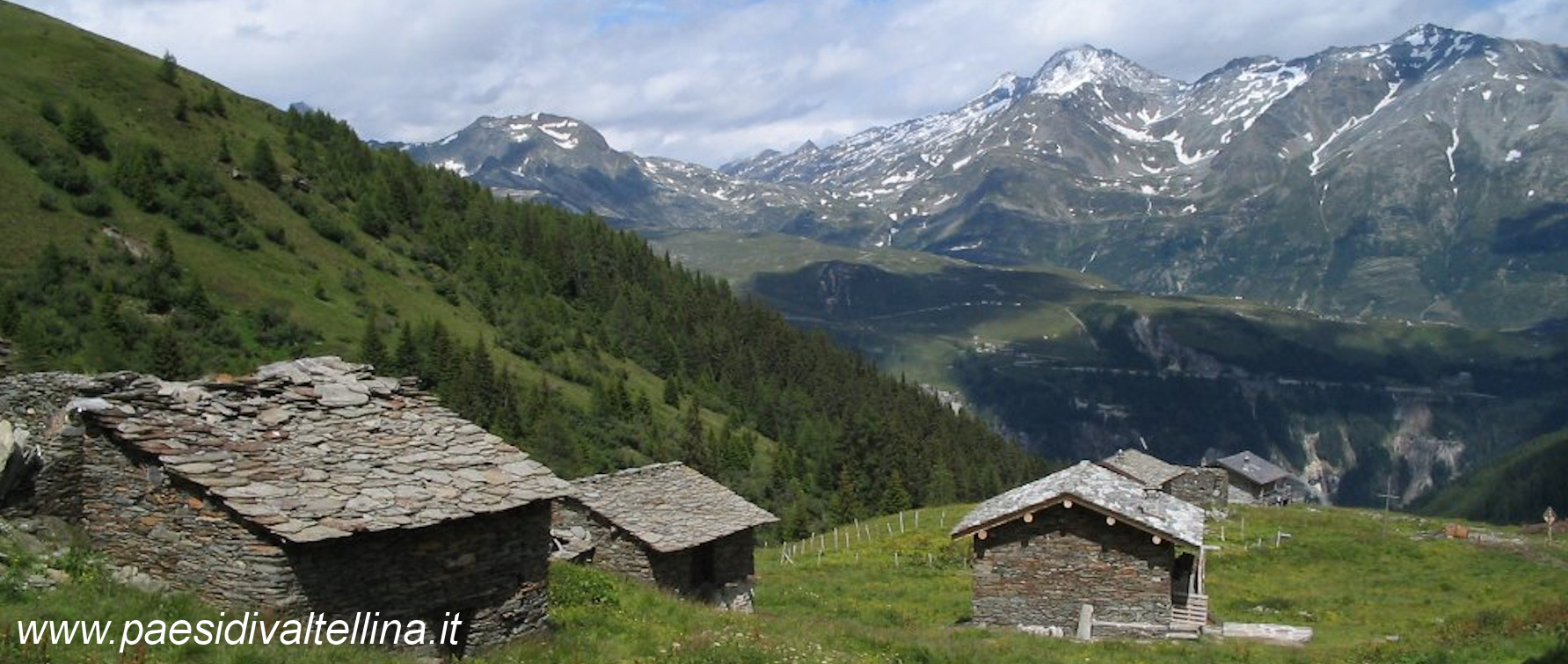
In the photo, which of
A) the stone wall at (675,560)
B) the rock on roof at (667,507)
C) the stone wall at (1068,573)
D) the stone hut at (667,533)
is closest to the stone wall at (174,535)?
the stone hut at (667,533)

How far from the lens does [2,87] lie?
10144 cm

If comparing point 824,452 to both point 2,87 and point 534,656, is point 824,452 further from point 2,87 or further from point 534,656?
point 534,656

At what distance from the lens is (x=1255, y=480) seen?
11825cm

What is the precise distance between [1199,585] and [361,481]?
3118cm

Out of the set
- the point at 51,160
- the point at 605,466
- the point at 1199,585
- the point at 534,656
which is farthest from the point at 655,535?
the point at 51,160

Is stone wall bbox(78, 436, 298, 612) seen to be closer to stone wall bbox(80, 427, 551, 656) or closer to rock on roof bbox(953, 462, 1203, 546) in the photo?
stone wall bbox(80, 427, 551, 656)

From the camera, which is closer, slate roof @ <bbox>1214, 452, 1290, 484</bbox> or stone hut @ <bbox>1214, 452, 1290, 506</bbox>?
stone hut @ <bbox>1214, 452, 1290, 506</bbox>

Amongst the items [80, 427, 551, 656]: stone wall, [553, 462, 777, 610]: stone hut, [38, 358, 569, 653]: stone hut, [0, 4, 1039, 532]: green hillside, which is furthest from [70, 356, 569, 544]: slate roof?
[0, 4, 1039, 532]: green hillside

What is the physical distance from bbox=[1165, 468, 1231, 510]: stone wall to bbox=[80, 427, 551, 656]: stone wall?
75.6 metres

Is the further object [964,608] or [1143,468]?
[1143,468]

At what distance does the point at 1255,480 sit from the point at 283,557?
12103 centimetres

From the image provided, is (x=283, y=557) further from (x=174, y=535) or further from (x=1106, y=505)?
(x=1106, y=505)

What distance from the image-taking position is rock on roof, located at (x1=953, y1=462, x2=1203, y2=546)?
33.1 m

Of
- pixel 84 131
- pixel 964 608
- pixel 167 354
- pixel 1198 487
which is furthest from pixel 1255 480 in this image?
pixel 84 131
